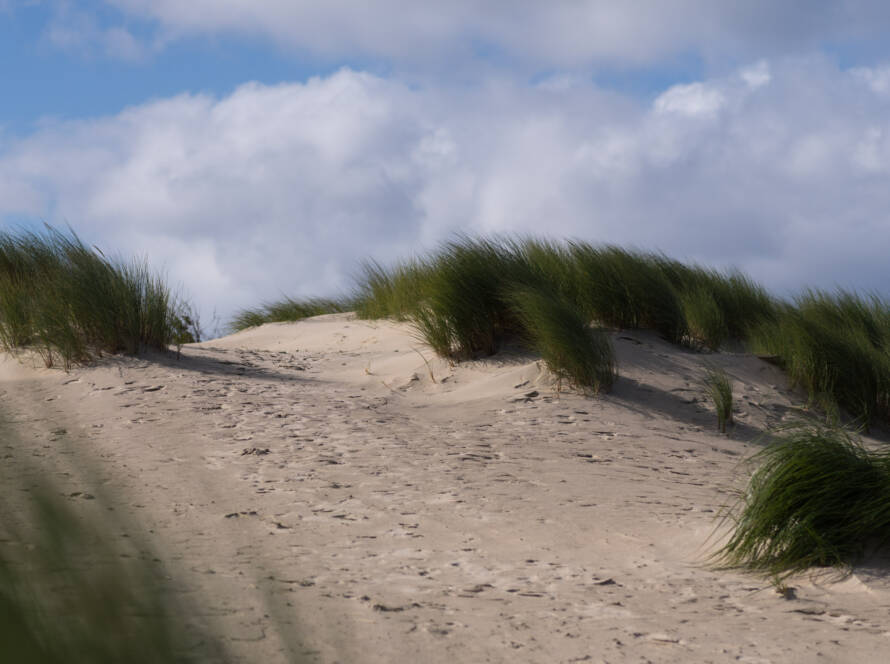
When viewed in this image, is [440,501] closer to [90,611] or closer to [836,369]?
[90,611]

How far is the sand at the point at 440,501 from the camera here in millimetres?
2180

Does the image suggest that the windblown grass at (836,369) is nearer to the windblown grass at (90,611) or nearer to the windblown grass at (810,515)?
the windblown grass at (810,515)

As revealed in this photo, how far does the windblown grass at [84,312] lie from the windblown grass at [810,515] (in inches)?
185

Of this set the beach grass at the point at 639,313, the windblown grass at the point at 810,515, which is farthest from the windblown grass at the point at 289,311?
the windblown grass at the point at 810,515

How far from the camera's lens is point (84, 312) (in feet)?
19.7

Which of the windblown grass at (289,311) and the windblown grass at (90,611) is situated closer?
the windblown grass at (90,611)

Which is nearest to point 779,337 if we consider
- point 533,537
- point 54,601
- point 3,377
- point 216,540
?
point 533,537

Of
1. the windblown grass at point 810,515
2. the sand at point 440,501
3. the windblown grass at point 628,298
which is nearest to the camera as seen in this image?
the sand at point 440,501

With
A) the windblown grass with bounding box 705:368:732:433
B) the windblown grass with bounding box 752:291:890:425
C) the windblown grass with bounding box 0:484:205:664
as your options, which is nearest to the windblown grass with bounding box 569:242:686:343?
the windblown grass with bounding box 752:291:890:425

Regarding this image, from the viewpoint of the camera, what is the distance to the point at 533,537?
315 cm

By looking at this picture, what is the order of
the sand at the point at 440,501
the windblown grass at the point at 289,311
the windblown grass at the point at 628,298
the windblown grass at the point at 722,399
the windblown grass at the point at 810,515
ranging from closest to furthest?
the sand at the point at 440,501 → the windblown grass at the point at 810,515 → the windblown grass at the point at 722,399 → the windblown grass at the point at 628,298 → the windblown grass at the point at 289,311

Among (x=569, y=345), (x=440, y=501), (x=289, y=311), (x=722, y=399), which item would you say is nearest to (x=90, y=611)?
(x=440, y=501)

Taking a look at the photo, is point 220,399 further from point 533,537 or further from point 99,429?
point 533,537

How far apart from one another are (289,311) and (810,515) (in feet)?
35.5
